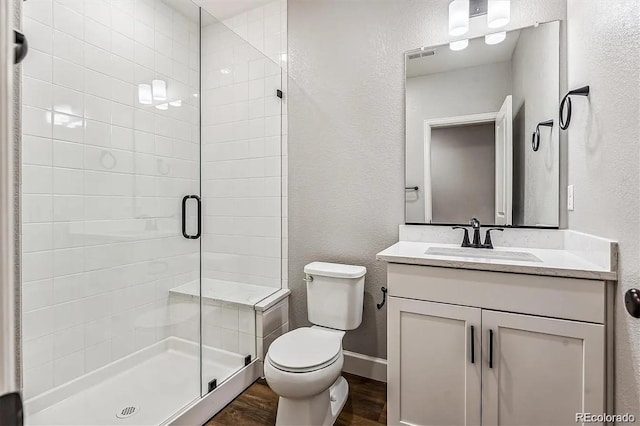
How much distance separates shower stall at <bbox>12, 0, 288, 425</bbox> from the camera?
1.50 meters

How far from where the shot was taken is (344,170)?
2104 millimetres

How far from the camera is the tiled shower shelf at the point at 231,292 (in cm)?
196

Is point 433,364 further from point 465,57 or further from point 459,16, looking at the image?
point 459,16

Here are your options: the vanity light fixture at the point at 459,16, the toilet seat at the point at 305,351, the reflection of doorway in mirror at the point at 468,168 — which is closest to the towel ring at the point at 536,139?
the reflection of doorway in mirror at the point at 468,168

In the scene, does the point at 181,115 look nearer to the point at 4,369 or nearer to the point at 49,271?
the point at 49,271

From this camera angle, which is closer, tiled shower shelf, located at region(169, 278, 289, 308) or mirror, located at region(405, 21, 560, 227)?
mirror, located at region(405, 21, 560, 227)

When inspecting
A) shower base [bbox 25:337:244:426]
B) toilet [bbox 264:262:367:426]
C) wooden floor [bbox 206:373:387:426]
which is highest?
toilet [bbox 264:262:367:426]

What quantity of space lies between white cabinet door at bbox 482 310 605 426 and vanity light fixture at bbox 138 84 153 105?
211 centimetres

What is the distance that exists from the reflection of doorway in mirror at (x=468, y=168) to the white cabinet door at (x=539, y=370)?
2.25 feet

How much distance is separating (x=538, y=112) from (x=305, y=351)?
1.71 meters

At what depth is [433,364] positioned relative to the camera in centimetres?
140

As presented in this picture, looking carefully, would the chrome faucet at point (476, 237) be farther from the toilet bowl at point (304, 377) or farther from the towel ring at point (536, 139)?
the toilet bowl at point (304, 377)

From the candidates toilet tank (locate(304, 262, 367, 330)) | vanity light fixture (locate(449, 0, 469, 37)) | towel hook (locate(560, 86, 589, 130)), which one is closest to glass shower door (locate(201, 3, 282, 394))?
toilet tank (locate(304, 262, 367, 330))

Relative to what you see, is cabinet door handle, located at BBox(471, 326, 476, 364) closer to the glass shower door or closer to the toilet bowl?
the toilet bowl
